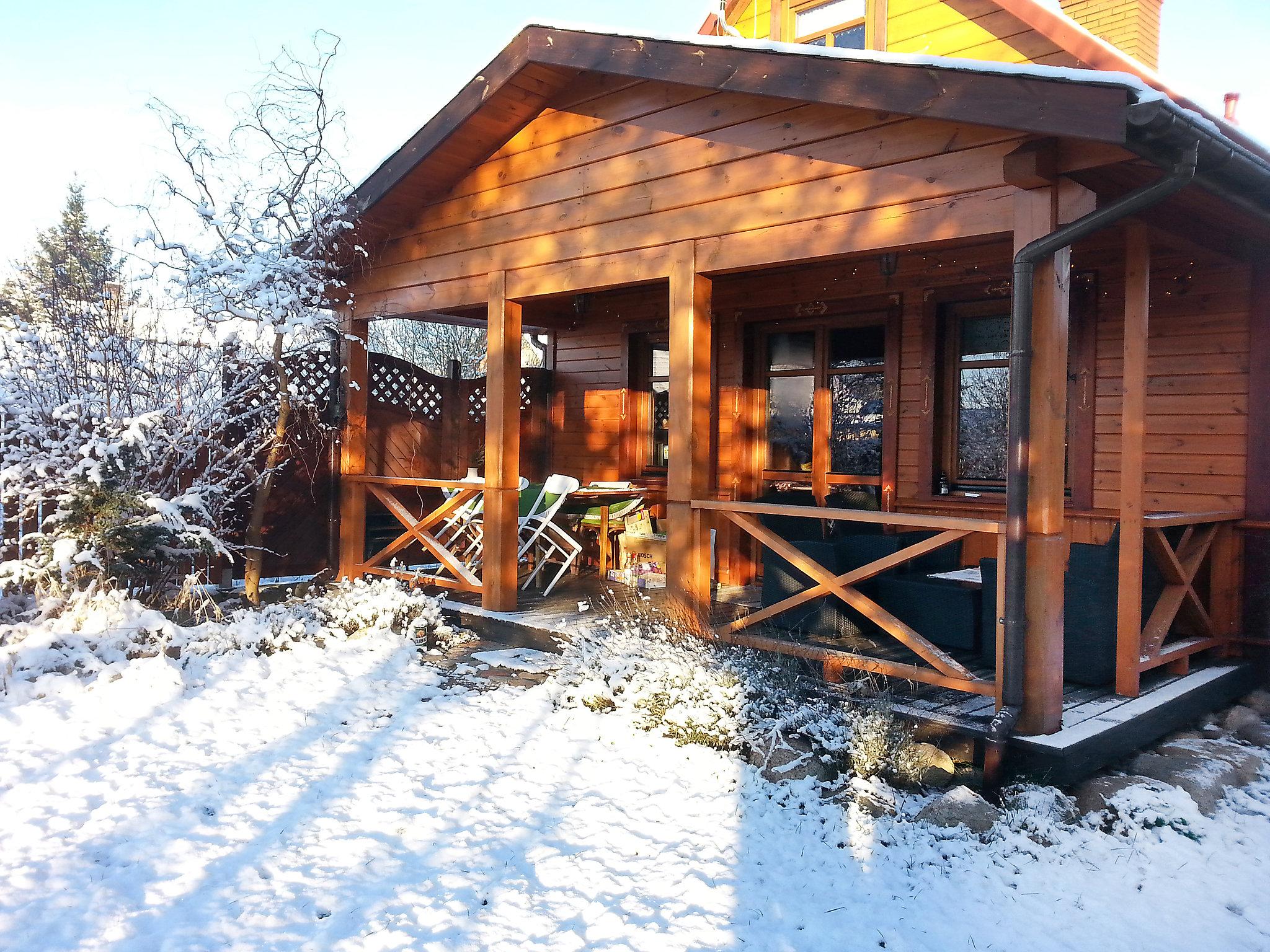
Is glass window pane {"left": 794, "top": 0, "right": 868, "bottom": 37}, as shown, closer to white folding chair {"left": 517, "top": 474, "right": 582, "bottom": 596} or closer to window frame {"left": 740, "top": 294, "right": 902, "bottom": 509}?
window frame {"left": 740, "top": 294, "right": 902, "bottom": 509}

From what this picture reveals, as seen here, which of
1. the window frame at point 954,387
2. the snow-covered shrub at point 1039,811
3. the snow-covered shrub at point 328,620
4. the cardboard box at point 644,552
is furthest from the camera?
the cardboard box at point 644,552

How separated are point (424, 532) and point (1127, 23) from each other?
302 inches

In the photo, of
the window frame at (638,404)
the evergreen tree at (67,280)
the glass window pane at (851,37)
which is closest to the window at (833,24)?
the glass window pane at (851,37)

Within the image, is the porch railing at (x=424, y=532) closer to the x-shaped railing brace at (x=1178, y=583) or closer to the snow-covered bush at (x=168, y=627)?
the snow-covered bush at (x=168, y=627)

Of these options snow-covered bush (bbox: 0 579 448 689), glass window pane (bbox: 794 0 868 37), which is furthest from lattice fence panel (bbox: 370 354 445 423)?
glass window pane (bbox: 794 0 868 37)

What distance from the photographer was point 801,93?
406 centimetres

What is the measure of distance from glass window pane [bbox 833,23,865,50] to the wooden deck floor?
18.6 ft

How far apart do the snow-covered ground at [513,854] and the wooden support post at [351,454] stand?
2.79 m

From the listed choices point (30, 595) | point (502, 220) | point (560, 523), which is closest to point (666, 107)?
point (502, 220)

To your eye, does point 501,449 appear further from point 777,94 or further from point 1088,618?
point 1088,618

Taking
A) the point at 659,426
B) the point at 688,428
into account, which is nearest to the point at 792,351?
the point at 659,426

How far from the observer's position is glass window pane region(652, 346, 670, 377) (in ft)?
26.3

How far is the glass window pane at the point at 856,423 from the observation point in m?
6.46

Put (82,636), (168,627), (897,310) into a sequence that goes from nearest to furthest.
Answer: (82,636), (168,627), (897,310)
